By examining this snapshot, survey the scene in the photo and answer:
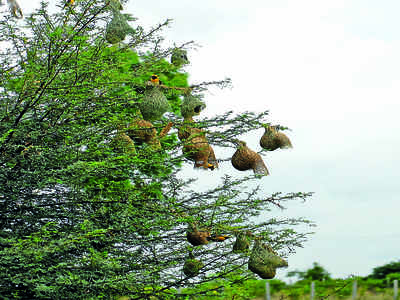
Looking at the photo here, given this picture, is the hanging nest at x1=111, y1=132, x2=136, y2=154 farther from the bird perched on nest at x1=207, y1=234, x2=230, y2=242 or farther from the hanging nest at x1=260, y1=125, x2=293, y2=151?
the hanging nest at x1=260, y1=125, x2=293, y2=151

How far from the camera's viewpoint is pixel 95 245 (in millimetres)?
6648

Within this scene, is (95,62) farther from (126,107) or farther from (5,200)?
(5,200)

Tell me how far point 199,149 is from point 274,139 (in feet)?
2.59

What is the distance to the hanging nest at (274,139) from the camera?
5588 millimetres

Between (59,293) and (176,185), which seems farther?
(176,185)

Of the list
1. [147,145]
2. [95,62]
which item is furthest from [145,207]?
[95,62]

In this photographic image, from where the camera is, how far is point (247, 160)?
Result: 17.9ft

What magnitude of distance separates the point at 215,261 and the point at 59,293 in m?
2.06

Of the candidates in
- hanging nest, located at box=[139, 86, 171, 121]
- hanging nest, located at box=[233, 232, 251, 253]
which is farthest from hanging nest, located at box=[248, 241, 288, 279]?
hanging nest, located at box=[139, 86, 171, 121]

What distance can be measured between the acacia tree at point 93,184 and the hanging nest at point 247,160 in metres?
0.23

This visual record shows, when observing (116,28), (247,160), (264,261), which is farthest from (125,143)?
(264,261)

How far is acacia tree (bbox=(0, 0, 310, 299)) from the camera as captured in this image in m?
5.96

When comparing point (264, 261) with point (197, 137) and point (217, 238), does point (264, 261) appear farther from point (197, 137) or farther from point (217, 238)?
point (197, 137)

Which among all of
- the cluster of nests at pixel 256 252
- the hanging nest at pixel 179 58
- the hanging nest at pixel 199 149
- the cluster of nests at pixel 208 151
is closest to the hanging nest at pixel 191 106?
the cluster of nests at pixel 208 151
